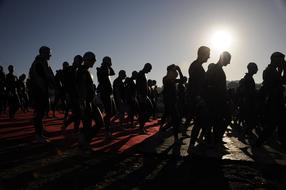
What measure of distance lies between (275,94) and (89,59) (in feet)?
11.8

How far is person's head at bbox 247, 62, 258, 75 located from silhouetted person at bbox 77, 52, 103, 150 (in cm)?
408

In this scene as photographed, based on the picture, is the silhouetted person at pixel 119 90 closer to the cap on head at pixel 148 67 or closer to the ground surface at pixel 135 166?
the cap on head at pixel 148 67

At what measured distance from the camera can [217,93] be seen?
20.4 ft

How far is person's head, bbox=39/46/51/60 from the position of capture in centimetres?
664

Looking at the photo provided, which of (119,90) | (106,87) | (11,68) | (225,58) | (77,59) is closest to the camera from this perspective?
(225,58)

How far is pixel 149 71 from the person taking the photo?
9.23 m

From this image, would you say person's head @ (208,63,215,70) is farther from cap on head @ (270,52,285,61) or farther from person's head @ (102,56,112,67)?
person's head @ (102,56,112,67)

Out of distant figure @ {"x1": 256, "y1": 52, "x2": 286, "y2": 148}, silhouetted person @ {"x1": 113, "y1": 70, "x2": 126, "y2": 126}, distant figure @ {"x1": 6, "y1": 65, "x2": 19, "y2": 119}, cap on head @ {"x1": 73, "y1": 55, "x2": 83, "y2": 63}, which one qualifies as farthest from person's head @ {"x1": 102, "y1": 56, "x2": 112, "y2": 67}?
distant figure @ {"x1": 6, "y1": 65, "x2": 19, "y2": 119}

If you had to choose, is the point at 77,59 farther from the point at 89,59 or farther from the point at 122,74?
the point at 122,74

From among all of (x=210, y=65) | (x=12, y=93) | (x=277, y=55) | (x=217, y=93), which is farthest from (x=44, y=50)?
(x=12, y=93)

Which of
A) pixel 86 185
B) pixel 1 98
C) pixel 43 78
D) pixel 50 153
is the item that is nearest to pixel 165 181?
pixel 86 185

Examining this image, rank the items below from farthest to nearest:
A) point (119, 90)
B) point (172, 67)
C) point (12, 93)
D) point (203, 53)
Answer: point (12, 93) < point (119, 90) < point (172, 67) < point (203, 53)

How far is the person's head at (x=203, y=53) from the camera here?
6.63m

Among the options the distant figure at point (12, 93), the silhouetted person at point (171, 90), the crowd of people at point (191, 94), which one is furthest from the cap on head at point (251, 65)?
the distant figure at point (12, 93)
